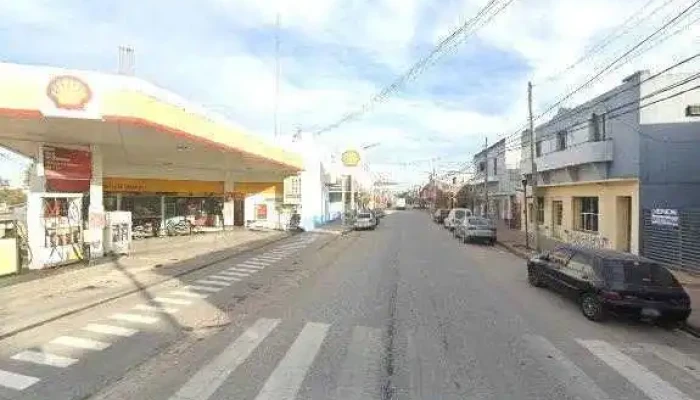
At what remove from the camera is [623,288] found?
12.1 meters

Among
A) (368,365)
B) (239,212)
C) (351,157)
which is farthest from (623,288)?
(351,157)

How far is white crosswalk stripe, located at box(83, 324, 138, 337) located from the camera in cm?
1024

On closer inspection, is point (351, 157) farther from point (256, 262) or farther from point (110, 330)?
point (110, 330)

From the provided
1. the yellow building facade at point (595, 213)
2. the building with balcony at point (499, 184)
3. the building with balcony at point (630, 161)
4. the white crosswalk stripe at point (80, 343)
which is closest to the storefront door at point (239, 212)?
the building with balcony at point (499, 184)

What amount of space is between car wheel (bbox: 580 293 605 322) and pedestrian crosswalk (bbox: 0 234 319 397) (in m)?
6.75

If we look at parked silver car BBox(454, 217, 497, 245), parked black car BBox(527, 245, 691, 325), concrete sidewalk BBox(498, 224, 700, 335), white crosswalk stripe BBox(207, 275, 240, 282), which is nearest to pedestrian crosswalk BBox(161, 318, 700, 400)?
parked black car BBox(527, 245, 691, 325)

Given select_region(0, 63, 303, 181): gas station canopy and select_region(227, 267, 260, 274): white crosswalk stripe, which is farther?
select_region(227, 267, 260, 274): white crosswalk stripe

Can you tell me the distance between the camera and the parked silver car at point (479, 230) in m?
33.4

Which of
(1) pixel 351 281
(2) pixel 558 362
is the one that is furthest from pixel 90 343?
(1) pixel 351 281

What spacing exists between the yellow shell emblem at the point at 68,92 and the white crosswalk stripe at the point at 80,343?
7.75 meters

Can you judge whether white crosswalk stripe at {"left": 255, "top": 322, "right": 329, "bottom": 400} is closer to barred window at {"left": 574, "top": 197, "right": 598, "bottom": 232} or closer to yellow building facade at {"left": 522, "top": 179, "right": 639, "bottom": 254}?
yellow building facade at {"left": 522, "top": 179, "right": 639, "bottom": 254}

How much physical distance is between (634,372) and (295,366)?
4965 millimetres

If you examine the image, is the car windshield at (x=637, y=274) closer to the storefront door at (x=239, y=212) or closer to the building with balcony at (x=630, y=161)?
the building with balcony at (x=630, y=161)

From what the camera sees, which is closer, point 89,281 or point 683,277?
point 89,281
